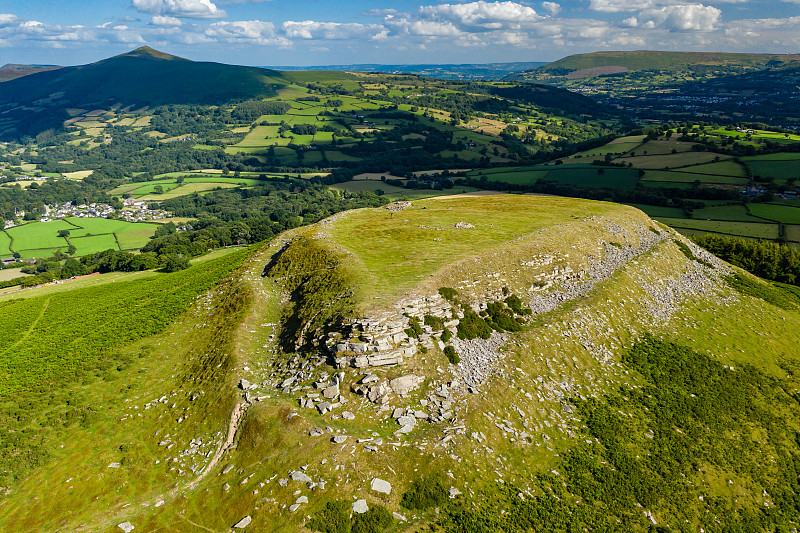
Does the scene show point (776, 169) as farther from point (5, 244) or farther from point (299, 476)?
point (5, 244)

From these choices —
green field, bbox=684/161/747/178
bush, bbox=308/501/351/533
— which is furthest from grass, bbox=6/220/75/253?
green field, bbox=684/161/747/178

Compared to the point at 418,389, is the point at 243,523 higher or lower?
lower

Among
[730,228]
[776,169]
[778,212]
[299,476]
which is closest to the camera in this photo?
[299,476]

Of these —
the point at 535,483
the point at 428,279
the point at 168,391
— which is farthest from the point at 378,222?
the point at 535,483

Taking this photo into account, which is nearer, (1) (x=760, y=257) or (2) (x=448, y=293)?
(2) (x=448, y=293)

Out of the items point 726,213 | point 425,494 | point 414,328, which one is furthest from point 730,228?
point 425,494

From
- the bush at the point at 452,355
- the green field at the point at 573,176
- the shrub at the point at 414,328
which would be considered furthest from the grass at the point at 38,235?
the green field at the point at 573,176
